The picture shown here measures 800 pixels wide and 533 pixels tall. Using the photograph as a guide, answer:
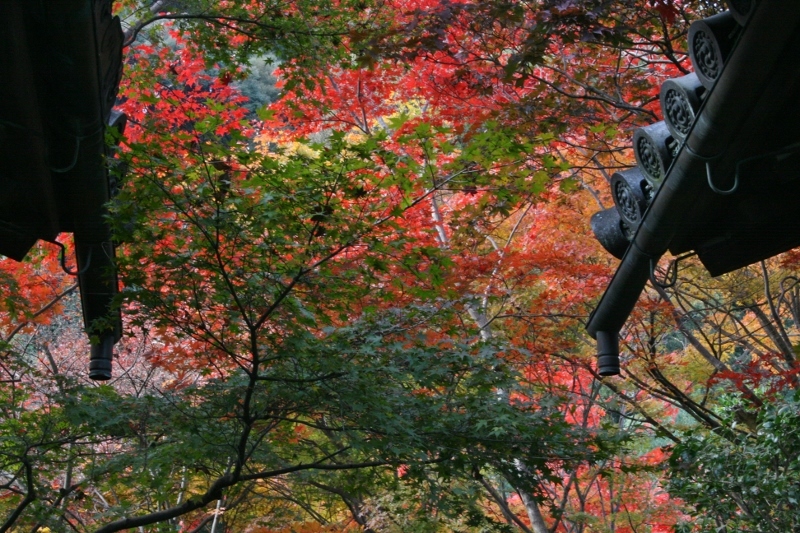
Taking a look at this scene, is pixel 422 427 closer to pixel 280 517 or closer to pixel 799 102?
pixel 799 102

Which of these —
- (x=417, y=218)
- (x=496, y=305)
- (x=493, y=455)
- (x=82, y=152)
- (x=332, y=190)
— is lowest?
(x=493, y=455)

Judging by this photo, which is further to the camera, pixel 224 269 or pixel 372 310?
pixel 372 310

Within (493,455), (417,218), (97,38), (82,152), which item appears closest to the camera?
(97,38)

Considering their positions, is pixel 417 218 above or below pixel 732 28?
above

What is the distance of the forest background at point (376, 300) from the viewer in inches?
165

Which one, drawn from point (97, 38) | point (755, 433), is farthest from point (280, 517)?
point (97, 38)

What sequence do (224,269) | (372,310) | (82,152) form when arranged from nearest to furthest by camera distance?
(82,152) < (224,269) < (372,310)

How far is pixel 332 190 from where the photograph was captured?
4.03m

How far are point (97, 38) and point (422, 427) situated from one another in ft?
12.9

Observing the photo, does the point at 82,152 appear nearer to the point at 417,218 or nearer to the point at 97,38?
the point at 97,38

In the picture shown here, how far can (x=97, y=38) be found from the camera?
106 inches

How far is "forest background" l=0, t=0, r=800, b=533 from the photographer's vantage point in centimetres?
419

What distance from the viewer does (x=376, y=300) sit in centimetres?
618

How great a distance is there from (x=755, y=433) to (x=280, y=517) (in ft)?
20.7
